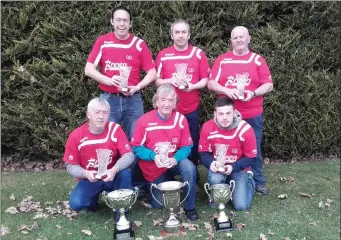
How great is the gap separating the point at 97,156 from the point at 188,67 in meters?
1.46

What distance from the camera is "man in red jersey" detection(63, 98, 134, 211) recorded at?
15.1 feet

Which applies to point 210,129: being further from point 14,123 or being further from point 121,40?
point 14,123

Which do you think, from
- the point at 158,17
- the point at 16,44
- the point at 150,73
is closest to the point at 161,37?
the point at 158,17

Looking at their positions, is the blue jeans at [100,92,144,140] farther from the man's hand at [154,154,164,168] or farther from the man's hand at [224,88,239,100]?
the man's hand at [224,88,239,100]

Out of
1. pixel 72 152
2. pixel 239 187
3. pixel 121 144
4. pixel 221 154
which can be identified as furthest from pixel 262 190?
pixel 72 152

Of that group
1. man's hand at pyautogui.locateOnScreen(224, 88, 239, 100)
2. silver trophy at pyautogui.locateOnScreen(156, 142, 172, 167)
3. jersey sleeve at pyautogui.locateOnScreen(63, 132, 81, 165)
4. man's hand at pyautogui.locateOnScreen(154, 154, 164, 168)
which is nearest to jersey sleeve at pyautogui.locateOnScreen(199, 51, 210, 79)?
man's hand at pyautogui.locateOnScreen(224, 88, 239, 100)

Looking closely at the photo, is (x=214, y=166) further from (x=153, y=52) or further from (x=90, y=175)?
(x=153, y=52)

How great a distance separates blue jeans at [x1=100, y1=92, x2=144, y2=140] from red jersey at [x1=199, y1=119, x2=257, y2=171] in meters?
0.84

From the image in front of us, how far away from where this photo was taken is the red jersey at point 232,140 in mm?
5023

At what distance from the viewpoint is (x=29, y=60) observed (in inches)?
275

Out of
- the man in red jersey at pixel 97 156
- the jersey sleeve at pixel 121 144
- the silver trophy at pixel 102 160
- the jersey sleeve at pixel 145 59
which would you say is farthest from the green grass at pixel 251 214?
the jersey sleeve at pixel 145 59

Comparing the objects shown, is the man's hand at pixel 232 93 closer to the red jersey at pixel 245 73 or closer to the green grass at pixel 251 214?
the red jersey at pixel 245 73

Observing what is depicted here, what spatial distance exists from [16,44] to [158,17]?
212 centimetres

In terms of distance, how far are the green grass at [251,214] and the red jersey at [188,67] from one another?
1.11 m
